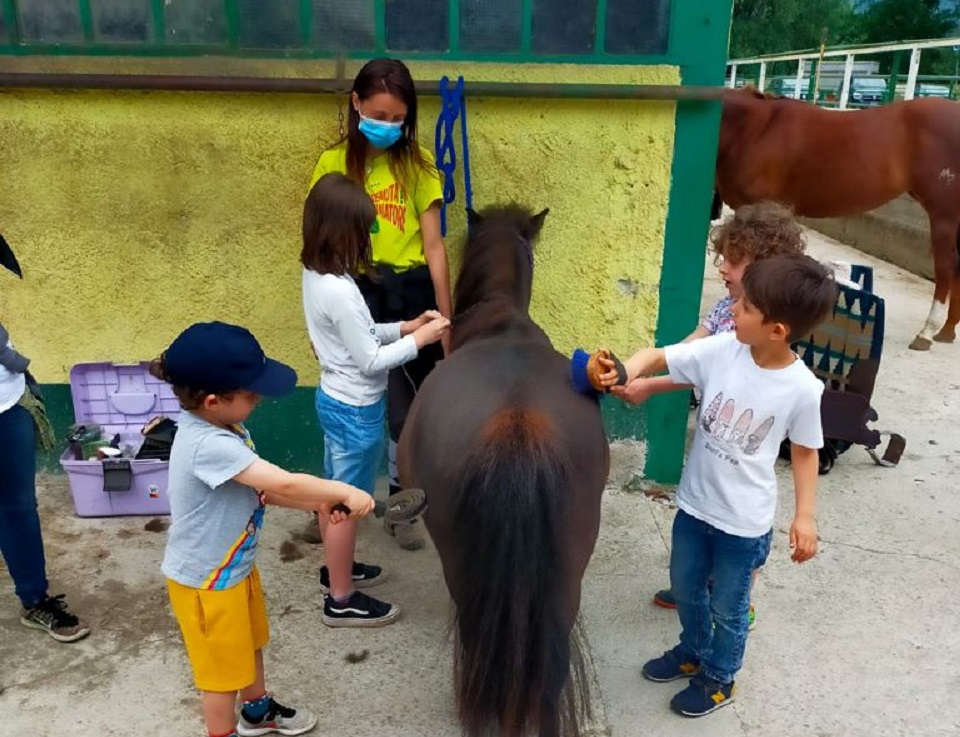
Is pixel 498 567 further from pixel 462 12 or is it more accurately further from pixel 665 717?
pixel 462 12

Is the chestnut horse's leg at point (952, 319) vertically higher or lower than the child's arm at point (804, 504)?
lower

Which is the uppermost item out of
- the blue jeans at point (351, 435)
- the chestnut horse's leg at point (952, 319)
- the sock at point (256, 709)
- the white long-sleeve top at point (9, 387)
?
the white long-sleeve top at point (9, 387)

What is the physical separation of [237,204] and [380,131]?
1009mm

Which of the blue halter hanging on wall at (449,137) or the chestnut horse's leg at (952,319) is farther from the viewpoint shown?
the chestnut horse's leg at (952,319)

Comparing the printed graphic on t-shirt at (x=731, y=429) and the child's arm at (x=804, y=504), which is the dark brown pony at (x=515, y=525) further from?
the child's arm at (x=804, y=504)

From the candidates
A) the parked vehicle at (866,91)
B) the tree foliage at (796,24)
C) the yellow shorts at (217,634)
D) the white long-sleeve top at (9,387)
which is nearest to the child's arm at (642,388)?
the yellow shorts at (217,634)

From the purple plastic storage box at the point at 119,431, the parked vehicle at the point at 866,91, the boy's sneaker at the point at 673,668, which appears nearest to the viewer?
the boy's sneaker at the point at 673,668

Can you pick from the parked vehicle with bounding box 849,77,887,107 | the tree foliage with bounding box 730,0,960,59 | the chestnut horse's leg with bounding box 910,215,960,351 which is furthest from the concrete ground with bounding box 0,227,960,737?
the tree foliage with bounding box 730,0,960,59

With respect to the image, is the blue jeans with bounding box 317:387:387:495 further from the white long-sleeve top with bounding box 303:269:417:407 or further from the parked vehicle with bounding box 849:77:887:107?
the parked vehicle with bounding box 849:77:887:107

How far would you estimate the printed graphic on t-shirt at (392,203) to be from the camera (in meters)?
2.75

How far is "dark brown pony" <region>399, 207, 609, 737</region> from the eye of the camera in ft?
5.73

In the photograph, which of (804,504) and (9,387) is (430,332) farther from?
(9,387)

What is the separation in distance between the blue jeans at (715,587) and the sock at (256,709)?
4.10 ft

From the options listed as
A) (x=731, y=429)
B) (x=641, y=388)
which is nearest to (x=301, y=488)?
(x=641, y=388)
